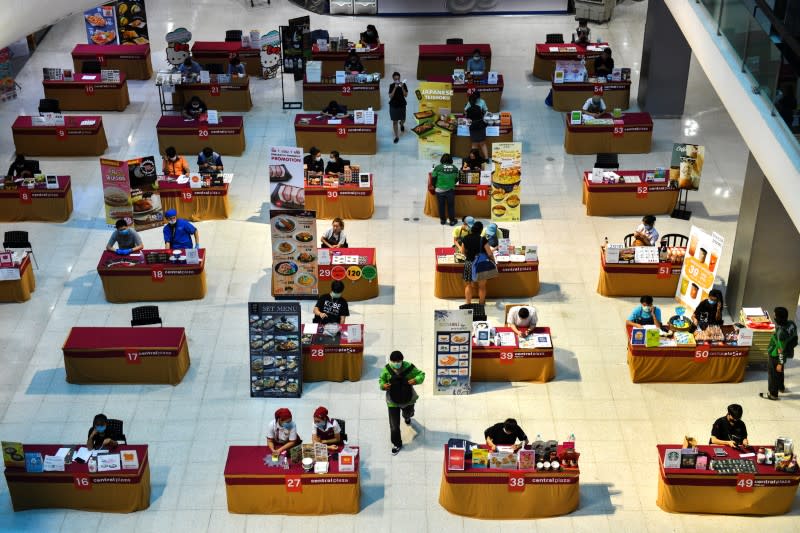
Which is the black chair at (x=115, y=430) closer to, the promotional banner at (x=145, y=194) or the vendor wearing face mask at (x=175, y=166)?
the promotional banner at (x=145, y=194)

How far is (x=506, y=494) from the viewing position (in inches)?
548

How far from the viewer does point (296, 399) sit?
1636 cm

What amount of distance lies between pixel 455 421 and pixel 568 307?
12.4 feet

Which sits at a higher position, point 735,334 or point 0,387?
point 735,334

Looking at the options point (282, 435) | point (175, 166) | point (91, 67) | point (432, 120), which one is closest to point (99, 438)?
point (282, 435)

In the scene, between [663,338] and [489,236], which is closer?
Answer: [663,338]

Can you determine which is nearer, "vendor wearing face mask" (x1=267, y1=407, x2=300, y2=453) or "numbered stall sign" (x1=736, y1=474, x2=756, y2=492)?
"numbered stall sign" (x1=736, y1=474, x2=756, y2=492)

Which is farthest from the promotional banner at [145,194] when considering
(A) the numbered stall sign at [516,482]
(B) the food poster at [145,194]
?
(A) the numbered stall sign at [516,482]

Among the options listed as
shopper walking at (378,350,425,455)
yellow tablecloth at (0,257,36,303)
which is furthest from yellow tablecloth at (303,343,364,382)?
yellow tablecloth at (0,257,36,303)

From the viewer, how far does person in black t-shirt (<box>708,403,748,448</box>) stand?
46.4ft

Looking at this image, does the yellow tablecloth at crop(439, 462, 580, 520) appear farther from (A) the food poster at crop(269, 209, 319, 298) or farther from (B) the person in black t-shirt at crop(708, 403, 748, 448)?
(A) the food poster at crop(269, 209, 319, 298)

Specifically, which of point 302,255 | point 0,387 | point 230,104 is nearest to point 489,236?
point 302,255

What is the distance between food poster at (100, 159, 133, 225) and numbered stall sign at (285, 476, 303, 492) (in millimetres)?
8369

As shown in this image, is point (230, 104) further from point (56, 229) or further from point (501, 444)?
point (501, 444)
